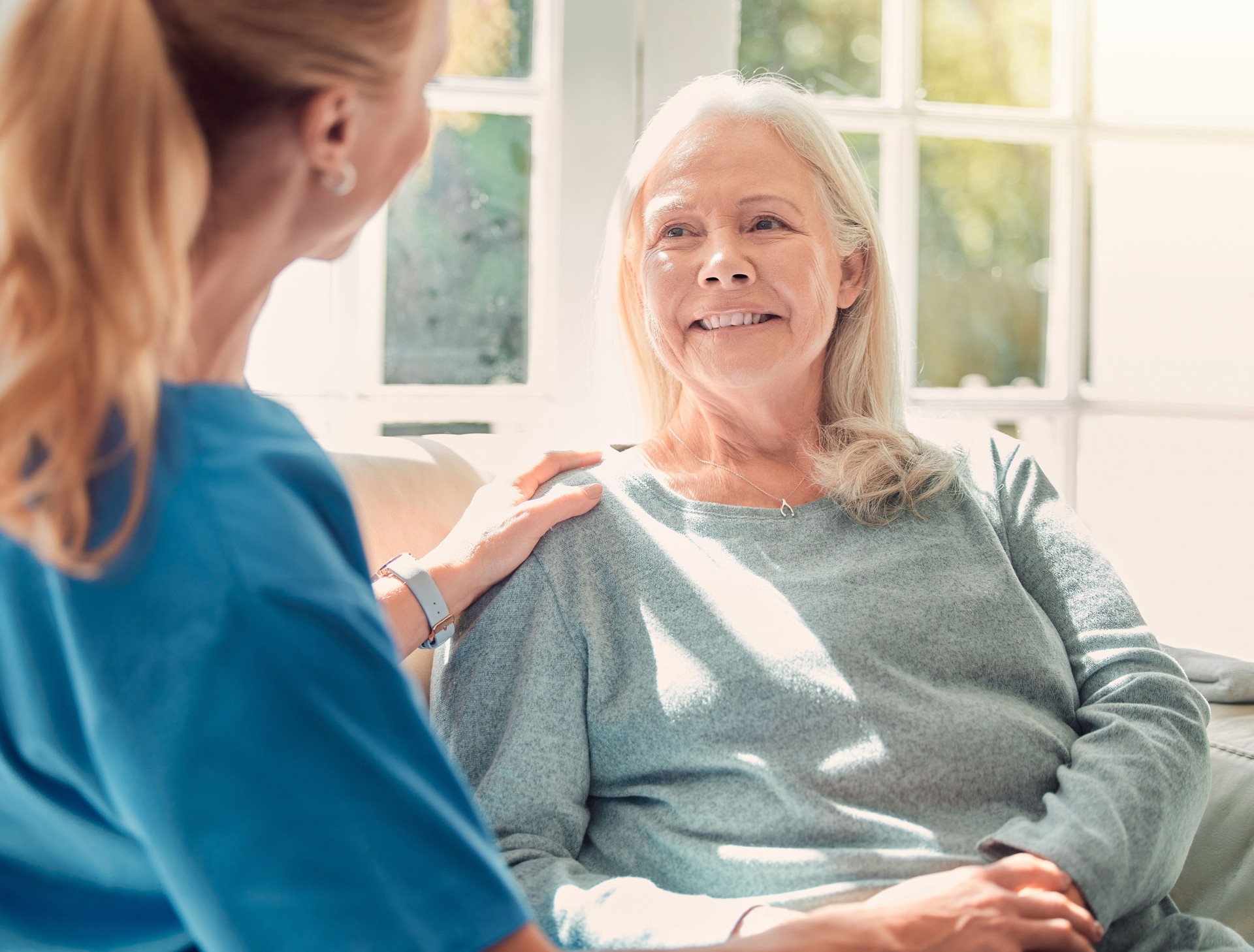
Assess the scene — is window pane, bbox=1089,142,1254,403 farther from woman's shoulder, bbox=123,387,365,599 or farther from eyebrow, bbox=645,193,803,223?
woman's shoulder, bbox=123,387,365,599

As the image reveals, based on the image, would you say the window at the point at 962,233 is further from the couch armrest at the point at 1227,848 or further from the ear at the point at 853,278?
the couch armrest at the point at 1227,848

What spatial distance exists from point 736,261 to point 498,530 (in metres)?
0.48

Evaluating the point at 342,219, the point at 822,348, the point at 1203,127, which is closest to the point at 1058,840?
the point at 822,348

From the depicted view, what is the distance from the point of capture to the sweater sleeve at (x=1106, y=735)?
1092mm

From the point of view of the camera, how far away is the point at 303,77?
62 cm

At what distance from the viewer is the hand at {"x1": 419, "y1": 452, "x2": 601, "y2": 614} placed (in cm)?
128

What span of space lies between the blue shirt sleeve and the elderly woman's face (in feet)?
3.16

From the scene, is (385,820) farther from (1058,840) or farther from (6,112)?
(1058,840)

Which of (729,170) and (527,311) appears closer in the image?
(729,170)

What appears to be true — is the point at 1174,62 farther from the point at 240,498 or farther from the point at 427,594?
the point at 240,498

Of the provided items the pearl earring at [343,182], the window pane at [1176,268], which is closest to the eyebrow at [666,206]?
the pearl earring at [343,182]

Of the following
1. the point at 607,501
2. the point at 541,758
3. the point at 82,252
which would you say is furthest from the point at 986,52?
the point at 82,252

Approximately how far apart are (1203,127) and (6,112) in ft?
8.09

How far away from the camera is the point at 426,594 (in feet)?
4.09
